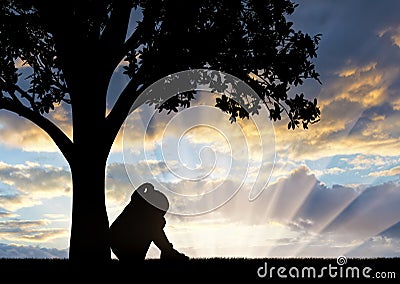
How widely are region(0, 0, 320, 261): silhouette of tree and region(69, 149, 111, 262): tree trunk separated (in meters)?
0.03

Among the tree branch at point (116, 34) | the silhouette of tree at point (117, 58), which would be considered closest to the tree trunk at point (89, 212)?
the silhouette of tree at point (117, 58)

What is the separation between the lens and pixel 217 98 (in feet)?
66.1

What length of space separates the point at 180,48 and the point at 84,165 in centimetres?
494

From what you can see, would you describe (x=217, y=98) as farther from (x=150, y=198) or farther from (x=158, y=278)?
(x=158, y=278)

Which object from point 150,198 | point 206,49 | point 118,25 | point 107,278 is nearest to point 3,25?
point 118,25

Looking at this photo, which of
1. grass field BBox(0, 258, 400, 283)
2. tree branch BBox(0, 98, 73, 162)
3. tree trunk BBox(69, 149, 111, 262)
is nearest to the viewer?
grass field BBox(0, 258, 400, 283)

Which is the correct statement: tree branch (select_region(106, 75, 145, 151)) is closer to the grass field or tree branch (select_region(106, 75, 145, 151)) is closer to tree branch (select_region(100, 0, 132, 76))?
tree branch (select_region(100, 0, 132, 76))

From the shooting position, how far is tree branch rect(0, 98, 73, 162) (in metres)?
17.5

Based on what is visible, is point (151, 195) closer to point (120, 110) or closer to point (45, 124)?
point (120, 110)

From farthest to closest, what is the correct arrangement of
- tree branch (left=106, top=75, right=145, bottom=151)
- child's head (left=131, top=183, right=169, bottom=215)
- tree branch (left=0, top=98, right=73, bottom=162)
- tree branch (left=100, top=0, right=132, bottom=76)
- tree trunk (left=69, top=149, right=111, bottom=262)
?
tree branch (left=100, top=0, right=132, bottom=76)
tree branch (left=0, top=98, right=73, bottom=162)
tree branch (left=106, top=75, right=145, bottom=151)
tree trunk (left=69, top=149, right=111, bottom=262)
child's head (left=131, top=183, right=169, bottom=215)

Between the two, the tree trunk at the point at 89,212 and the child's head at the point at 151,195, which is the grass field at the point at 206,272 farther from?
the child's head at the point at 151,195

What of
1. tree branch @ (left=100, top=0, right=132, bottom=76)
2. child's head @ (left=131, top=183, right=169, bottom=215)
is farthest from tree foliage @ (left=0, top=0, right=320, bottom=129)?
child's head @ (left=131, top=183, right=169, bottom=215)

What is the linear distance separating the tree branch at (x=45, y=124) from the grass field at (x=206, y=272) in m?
3.89

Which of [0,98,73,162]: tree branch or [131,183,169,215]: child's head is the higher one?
[0,98,73,162]: tree branch
